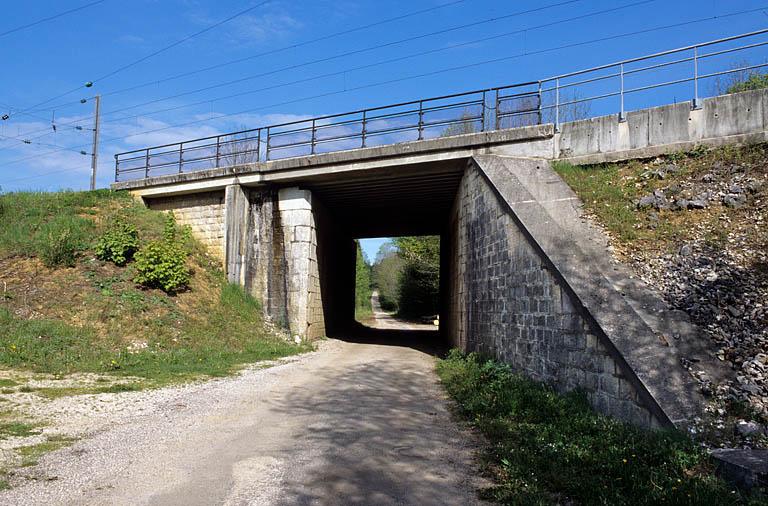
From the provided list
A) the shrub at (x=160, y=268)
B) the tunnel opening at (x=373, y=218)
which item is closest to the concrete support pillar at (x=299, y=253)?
the tunnel opening at (x=373, y=218)

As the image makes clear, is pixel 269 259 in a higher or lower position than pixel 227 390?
higher

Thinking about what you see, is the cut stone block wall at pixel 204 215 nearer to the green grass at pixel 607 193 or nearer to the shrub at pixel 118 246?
the shrub at pixel 118 246

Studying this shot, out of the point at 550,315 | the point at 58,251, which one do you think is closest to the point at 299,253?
the point at 58,251

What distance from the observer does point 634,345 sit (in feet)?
21.1

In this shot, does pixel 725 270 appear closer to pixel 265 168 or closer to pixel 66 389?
pixel 66 389

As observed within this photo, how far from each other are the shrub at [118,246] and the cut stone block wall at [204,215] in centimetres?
307

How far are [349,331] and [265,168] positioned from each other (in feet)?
33.2

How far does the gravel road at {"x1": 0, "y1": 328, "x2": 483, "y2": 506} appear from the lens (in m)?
4.58

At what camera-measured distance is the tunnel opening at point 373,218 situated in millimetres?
16844

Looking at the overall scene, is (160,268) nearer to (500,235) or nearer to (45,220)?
(45,220)

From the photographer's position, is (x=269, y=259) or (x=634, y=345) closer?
(x=634, y=345)

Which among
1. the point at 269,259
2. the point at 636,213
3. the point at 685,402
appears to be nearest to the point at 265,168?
the point at 269,259

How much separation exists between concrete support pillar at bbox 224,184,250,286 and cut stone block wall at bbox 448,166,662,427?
8047 mm

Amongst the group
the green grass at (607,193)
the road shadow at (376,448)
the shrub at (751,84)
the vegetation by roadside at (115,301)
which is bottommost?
the road shadow at (376,448)
